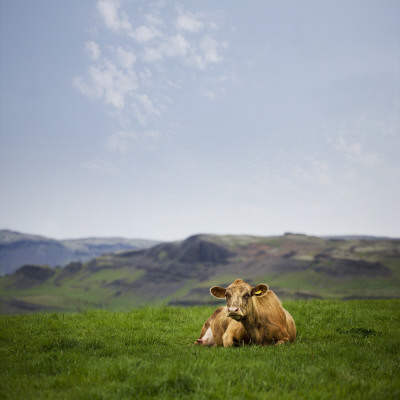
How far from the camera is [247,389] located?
6.01m

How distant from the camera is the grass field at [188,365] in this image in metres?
5.94

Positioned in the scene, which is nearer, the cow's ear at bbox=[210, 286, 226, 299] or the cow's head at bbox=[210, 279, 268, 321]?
the cow's head at bbox=[210, 279, 268, 321]

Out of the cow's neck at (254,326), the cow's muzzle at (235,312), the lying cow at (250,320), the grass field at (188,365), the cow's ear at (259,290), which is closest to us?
the grass field at (188,365)

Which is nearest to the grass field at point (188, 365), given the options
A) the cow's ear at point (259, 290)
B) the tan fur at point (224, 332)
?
the tan fur at point (224, 332)

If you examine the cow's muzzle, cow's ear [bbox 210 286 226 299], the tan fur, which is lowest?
the tan fur

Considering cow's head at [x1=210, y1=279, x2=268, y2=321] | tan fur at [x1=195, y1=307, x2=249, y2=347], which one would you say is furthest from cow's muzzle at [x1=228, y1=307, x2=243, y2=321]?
tan fur at [x1=195, y1=307, x2=249, y2=347]

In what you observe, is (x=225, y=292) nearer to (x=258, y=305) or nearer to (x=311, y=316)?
(x=258, y=305)

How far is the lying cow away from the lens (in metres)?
10.1

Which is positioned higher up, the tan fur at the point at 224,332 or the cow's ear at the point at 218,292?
the cow's ear at the point at 218,292

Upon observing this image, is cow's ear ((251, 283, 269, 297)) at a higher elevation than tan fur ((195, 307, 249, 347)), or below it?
higher

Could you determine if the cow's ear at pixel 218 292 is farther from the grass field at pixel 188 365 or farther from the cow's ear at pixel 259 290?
the grass field at pixel 188 365

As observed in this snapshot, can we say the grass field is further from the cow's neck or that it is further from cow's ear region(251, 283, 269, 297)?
cow's ear region(251, 283, 269, 297)

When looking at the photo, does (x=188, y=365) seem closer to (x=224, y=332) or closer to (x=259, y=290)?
(x=259, y=290)

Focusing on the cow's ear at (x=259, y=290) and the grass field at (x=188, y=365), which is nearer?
the grass field at (x=188, y=365)
